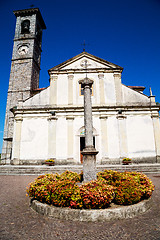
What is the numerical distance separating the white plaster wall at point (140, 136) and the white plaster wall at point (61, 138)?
6528mm

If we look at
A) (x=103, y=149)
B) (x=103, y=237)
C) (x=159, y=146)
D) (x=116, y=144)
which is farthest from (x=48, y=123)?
(x=103, y=237)

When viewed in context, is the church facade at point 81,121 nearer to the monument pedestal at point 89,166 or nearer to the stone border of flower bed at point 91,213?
the monument pedestal at point 89,166

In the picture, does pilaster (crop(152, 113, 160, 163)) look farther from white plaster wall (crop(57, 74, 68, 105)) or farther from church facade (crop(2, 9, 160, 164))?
white plaster wall (crop(57, 74, 68, 105))

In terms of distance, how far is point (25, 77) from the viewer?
21609 mm

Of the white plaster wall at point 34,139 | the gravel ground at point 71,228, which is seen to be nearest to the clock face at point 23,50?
the white plaster wall at point 34,139

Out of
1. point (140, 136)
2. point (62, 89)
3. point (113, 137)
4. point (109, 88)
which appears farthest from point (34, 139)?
point (140, 136)

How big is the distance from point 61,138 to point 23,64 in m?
13.6

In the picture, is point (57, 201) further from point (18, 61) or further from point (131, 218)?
point (18, 61)

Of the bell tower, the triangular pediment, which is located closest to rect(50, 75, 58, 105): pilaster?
the triangular pediment

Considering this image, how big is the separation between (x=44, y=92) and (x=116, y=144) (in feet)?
32.2

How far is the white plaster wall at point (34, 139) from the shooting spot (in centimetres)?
1563

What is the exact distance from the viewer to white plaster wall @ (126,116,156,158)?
15320 millimetres

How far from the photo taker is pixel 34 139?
15.9 m

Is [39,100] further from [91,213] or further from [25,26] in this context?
[25,26]
